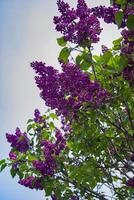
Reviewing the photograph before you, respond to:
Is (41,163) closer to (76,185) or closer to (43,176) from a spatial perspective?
(43,176)

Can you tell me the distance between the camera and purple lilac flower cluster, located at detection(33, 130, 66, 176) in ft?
23.3

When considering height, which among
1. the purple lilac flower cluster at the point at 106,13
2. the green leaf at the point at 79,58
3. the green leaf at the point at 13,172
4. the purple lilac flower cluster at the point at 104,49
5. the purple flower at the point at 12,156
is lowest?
the green leaf at the point at 13,172

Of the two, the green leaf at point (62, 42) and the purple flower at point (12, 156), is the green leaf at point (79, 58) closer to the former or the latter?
the green leaf at point (62, 42)

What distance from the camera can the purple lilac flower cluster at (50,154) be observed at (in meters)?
7.11

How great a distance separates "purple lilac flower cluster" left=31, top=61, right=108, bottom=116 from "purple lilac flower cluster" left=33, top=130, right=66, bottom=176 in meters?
1.75

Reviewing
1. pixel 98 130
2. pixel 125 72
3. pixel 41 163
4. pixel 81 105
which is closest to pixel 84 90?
pixel 81 105

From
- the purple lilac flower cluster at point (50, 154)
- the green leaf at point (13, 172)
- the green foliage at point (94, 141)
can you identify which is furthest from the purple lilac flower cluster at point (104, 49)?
the green leaf at point (13, 172)

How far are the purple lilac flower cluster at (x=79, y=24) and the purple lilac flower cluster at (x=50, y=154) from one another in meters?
2.74

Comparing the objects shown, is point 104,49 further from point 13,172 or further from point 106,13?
point 13,172

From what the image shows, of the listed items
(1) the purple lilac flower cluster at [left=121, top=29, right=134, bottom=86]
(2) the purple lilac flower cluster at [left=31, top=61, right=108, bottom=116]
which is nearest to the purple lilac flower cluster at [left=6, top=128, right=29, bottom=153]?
(2) the purple lilac flower cluster at [left=31, top=61, right=108, bottom=116]

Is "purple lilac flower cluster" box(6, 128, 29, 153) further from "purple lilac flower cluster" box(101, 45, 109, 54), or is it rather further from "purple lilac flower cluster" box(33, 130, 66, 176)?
"purple lilac flower cluster" box(101, 45, 109, 54)

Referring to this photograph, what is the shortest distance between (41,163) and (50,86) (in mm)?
2016

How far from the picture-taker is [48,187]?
705 cm

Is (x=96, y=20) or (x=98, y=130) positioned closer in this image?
(x=96, y=20)
